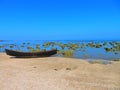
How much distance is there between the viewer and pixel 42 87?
1009 cm

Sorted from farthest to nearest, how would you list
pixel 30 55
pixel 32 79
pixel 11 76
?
pixel 30 55 < pixel 11 76 < pixel 32 79

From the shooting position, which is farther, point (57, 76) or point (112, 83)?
point (57, 76)

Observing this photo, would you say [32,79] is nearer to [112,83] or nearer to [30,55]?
[112,83]

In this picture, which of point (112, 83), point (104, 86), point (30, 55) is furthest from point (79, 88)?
point (30, 55)

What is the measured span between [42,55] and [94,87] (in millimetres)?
16937

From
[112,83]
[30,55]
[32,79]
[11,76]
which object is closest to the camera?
[112,83]

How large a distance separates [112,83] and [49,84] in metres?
3.06

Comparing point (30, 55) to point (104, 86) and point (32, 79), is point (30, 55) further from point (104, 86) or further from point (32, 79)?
point (104, 86)

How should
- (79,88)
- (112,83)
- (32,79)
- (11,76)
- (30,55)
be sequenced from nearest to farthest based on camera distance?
(79,88) < (112,83) < (32,79) < (11,76) < (30,55)

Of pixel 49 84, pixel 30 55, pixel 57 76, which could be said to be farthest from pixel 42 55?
pixel 49 84

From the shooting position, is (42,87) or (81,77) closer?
(42,87)

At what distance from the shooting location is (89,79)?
1201cm

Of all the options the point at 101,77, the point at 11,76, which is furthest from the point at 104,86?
the point at 11,76

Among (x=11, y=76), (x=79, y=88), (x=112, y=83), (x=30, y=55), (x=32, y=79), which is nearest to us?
(x=79, y=88)
